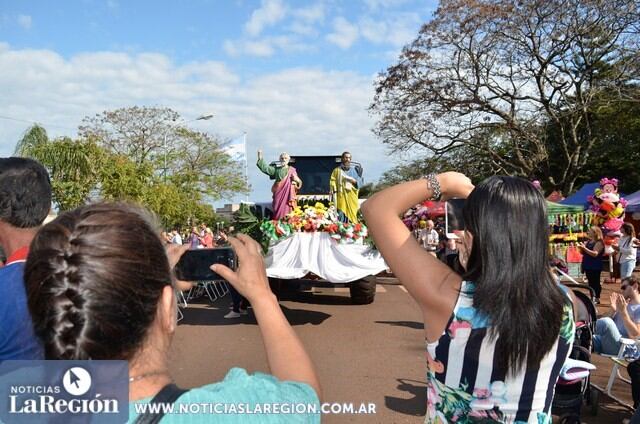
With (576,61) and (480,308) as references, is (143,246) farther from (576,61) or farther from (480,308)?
(576,61)

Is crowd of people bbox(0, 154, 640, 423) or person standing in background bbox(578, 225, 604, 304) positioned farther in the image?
person standing in background bbox(578, 225, 604, 304)

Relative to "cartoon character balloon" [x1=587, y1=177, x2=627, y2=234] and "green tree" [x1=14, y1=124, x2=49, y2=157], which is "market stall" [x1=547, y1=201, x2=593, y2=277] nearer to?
"cartoon character balloon" [x1=587, y1=177, x2=627, y2=234]

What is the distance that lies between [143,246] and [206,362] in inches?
219

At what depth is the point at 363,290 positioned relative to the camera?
32.7ft

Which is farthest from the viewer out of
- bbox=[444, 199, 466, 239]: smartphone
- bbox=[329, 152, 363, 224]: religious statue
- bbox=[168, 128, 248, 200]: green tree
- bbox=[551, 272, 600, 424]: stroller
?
bbox=[168, 128, 248, 200]: green tree

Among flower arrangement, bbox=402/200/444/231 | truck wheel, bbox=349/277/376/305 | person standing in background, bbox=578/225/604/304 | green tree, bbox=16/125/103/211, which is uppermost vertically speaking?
green tree, bbox=16/125/103/211

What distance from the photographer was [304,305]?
34.2 ft

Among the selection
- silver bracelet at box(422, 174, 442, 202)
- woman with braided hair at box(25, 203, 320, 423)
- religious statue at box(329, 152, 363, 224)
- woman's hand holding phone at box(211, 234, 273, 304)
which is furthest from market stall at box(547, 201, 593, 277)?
woman with braided hair at box(25, 203, 320, 423)

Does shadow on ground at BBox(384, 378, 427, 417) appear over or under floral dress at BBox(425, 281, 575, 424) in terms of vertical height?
under

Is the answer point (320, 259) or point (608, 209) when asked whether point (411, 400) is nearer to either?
point (320, 259)

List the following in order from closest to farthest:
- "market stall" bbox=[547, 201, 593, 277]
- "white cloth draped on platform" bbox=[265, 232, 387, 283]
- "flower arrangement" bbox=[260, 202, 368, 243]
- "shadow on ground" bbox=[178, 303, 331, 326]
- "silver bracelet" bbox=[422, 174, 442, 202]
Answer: "silver bracelet" bbox=[422, 174, 442, 202] → "white cloth draped on platform" bbox=[265, 232, 387, 283] → "flower arrangement" bbox=[260, 202, 368, 243] → "shadow on ground" bbox=[178, 303, 331, 326] → "market stall" bbox=[547, 201, 593, 277]

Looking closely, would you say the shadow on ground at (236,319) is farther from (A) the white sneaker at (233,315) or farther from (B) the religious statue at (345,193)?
(B) the religious statue at (345,193)

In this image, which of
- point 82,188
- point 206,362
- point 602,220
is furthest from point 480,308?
point 82,188

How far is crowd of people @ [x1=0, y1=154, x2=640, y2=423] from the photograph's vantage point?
Result: 44.8 inches
